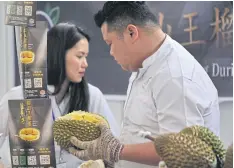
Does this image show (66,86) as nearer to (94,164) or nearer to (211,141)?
(94,164)

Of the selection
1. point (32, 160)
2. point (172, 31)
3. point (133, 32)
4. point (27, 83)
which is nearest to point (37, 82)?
point (27, 83)

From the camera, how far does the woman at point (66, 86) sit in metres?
A: 1.29

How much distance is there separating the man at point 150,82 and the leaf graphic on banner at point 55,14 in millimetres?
146

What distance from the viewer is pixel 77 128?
1.09m

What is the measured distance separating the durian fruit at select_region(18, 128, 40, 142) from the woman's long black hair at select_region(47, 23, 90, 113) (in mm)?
144

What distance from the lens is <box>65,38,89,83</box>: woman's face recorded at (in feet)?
4.30

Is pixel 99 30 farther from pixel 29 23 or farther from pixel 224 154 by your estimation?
pixel 224 154

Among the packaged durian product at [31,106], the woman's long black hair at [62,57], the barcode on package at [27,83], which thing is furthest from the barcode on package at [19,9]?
the barcode on package at [27,83]

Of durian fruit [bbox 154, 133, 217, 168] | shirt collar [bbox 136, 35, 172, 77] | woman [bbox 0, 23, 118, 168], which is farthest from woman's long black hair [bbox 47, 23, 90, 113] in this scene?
durian fruit [bbox 154, 133, 217, 168]

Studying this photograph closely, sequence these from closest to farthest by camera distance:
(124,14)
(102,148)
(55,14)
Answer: (102,148) < (124,14) < (55,14)

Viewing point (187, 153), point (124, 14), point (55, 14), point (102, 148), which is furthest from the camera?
point (55, 14)

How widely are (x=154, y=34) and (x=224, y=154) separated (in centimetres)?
53

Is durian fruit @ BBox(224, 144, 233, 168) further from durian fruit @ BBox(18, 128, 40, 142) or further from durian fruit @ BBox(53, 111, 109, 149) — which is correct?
durian fruit @ BBox(18, 128, 40, 142)

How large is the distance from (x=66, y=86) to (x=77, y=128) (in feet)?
0.94
